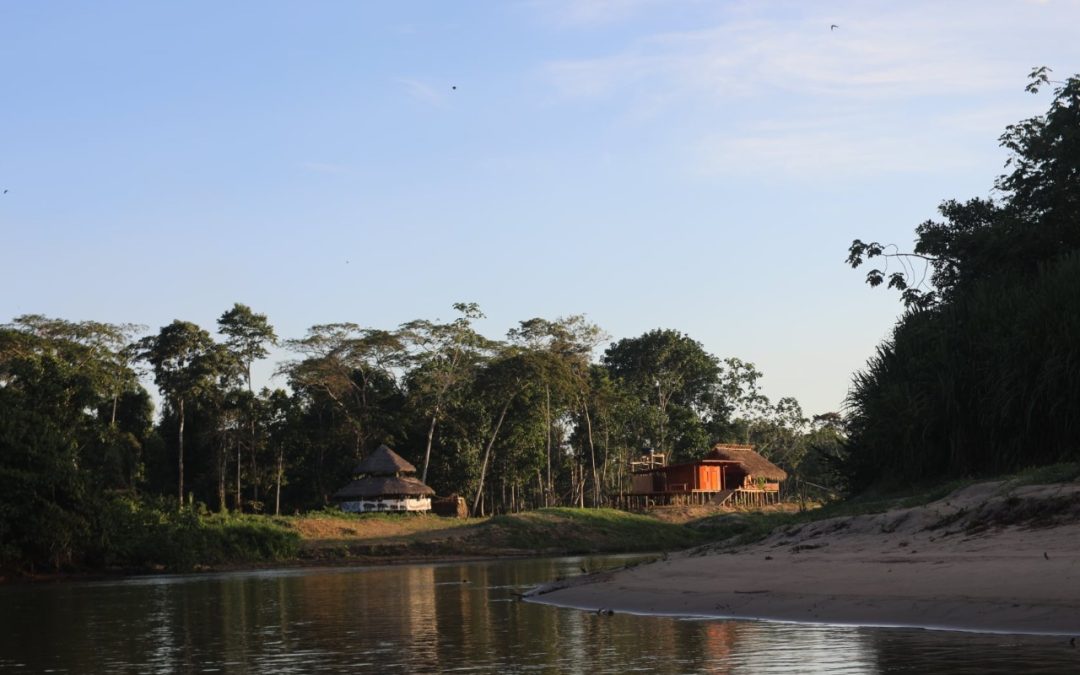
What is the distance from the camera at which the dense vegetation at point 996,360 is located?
21.2m

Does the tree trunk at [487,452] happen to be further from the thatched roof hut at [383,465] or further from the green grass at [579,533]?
the green grass at [579,533]

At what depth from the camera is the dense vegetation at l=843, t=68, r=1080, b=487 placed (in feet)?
69.7

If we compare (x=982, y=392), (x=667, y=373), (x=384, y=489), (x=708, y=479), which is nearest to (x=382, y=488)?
(x=384, y=489)

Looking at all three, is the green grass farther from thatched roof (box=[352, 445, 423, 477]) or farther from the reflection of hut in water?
thatched roof (box=[352, 445, 423, 477])

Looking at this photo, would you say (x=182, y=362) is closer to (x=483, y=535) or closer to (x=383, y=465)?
(x=383, y=465)

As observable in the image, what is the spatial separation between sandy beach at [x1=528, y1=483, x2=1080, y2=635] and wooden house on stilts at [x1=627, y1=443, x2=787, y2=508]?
5635 centimetres

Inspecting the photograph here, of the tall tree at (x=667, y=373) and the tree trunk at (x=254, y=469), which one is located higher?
the tall tree at (x=667, y=373)

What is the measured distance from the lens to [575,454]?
84938mm

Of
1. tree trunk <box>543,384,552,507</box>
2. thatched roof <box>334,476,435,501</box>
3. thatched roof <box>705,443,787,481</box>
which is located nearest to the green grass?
thatched roof <box>334,476,435,501</box>

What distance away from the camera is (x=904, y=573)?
1384 centimetres

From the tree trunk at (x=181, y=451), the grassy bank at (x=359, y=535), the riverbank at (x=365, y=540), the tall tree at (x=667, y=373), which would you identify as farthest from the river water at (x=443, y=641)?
the tall tree at (x=667, y=373)

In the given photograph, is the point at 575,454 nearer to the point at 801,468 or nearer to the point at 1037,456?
the point at 801,468

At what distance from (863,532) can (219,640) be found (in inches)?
369

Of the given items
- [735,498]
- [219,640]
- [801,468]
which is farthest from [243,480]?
[219,640]
